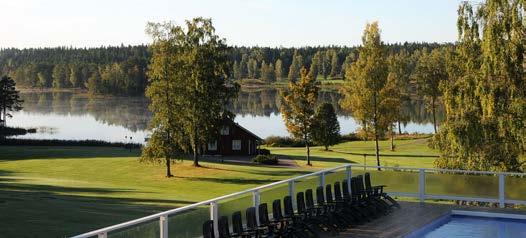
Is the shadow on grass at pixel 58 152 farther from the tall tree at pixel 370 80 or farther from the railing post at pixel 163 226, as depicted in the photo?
the railing post at pixel 163 226

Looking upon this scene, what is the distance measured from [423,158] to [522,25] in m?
34.2

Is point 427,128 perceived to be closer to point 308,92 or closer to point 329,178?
point 308,92

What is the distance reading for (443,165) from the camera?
92.5 ft

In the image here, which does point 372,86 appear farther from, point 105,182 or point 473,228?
point 473,228

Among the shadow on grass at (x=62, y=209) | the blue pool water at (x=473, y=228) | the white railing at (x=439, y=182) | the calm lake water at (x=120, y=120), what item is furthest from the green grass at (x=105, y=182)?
the calm lake water at (x=120, y=120)

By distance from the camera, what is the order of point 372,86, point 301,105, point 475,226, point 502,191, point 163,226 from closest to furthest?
point 163,226, point 475,226, point 502,191, point 372,86, point 301,105

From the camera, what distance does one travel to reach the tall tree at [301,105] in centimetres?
6003

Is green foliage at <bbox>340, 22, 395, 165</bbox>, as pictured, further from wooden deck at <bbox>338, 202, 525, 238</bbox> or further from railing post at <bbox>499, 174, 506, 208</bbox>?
railing post at <bbox>499, 174, 506, 208</bbox>

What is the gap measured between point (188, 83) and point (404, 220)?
114ft

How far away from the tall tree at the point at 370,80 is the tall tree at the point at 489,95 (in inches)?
848

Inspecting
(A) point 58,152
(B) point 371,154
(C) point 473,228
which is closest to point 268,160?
(B) point 371,154

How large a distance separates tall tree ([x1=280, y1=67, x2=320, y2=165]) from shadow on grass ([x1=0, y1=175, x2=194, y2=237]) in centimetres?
2487

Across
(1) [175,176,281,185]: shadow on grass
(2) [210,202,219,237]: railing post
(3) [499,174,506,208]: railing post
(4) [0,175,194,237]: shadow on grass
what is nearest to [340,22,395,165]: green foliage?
(1) [175,176,281,185]: shadow on grass

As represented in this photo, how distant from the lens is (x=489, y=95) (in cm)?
2572
